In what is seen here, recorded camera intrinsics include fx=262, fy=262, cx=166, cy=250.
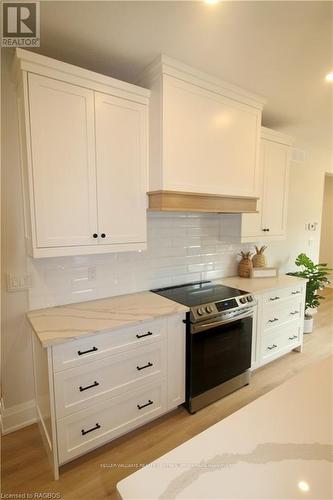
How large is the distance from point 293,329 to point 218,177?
1968 mm

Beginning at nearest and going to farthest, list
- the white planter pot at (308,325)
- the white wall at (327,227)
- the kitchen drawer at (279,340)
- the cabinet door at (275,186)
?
the kitchen drawer at (279,340)
the cabinet door at (275,186)
the white planter pot at (308,325)
the white wall at (327,227)

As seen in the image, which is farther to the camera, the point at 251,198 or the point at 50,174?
the point at 251,198

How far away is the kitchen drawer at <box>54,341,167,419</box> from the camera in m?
1.54

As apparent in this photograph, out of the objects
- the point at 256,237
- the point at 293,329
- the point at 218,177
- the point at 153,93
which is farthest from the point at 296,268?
the point at 153,93

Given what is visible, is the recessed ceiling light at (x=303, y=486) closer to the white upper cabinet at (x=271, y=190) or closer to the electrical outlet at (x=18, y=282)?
the electrical outlet at (x=18, y=282)

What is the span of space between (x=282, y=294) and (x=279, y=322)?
0.99ft

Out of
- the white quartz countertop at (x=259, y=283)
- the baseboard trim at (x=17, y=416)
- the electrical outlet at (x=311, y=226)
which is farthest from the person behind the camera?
the electrical outlet at (x=311, y=226)

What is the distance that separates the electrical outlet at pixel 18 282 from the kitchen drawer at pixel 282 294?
6.83 ft

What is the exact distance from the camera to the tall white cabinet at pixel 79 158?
5.19ft

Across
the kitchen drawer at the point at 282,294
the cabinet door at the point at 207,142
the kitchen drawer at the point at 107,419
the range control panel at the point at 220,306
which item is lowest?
the kitchen drawer at the point at 107,419

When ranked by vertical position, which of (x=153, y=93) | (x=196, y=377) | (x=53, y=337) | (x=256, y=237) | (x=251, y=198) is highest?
(x=153, y=93)

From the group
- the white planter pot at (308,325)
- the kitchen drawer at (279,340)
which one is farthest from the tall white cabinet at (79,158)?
the white planter pot at (308,325)

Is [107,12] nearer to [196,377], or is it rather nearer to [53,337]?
[53,337]

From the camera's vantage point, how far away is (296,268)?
4.11 m
